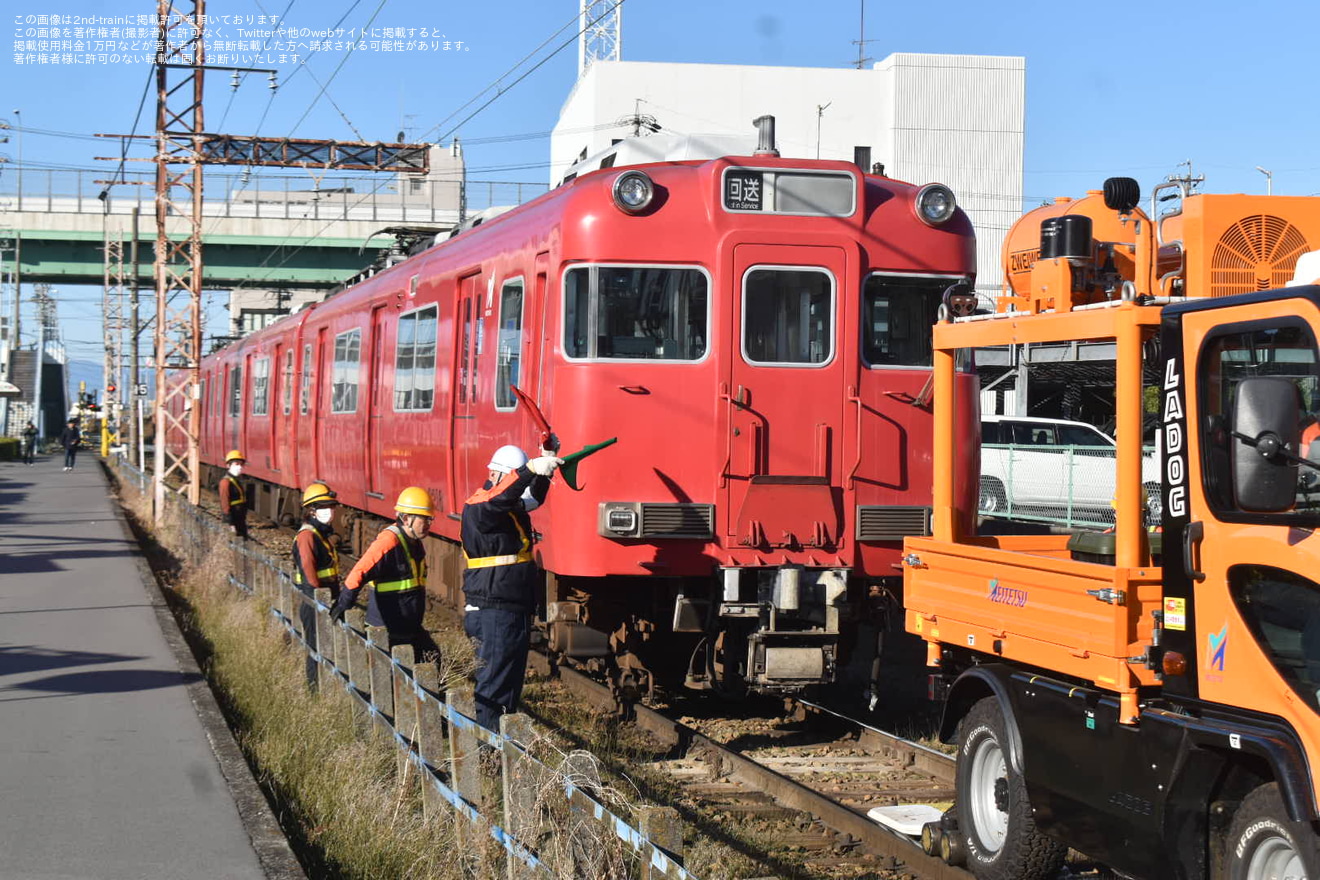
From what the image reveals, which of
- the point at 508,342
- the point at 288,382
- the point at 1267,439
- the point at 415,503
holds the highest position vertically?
the point at 288,382

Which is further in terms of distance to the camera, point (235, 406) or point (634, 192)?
point (235, 406)

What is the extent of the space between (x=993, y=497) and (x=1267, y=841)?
16.5 meters

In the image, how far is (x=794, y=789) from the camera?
834 cm

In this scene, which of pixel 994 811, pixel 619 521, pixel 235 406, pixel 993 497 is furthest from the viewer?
pixel 235 406

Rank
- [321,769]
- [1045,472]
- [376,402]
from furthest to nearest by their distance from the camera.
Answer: [1045,472] → [376,402] → [321,769]

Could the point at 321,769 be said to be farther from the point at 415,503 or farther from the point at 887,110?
the point at 887,110

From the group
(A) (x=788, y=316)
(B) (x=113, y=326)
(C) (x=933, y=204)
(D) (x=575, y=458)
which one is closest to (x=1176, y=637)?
(D) (x=575, y=458)

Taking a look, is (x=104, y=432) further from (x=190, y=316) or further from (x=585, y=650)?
(x=585, y=650)

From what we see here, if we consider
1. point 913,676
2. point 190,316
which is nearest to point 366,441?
point 913,676

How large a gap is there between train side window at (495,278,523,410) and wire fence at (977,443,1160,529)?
34.8ft

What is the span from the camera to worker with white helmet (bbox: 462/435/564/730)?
841cm

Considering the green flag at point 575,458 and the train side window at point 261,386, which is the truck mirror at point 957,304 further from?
the train side window at point 261,386

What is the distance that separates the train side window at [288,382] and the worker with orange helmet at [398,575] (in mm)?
12938

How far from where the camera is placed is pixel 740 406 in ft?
31.5
